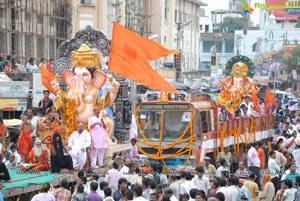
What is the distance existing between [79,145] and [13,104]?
6363 millimetres

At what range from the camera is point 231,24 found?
11156 centimetres

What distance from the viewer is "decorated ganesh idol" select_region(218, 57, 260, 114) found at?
26.8 metres

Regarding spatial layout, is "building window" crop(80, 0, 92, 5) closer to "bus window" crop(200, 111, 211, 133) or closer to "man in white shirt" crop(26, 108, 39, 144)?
"bus window" crop(200, 111, 211, 133)

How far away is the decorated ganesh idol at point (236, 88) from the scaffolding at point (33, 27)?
430 inches

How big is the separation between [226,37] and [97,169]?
278 ft

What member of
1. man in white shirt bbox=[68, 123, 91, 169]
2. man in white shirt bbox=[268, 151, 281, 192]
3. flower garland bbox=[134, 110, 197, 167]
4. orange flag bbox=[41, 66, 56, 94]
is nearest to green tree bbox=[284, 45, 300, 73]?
flower garland bbox=[134, 110, 197, 167]

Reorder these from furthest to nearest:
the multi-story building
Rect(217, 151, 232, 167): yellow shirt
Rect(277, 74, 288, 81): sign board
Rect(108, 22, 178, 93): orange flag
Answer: Rect(277, 74, 288, 81): sign board, the multi-story building, Rect(217, 151, 232, 167): yellow shirt, Rect(108, 22, 178, 93): orange flag

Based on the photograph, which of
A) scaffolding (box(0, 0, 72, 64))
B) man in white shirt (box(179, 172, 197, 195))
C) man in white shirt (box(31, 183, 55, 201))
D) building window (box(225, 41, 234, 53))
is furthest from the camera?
building window (box(225, 41, 234, 53))

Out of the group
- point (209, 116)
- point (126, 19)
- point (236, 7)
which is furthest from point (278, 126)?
point (236, 7)

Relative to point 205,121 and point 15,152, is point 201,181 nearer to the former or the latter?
point 15,152

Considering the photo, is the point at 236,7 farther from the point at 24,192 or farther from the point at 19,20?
the point at 24,192

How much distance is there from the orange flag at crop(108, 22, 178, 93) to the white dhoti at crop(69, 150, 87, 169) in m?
1.95

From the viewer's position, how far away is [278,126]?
2803cm

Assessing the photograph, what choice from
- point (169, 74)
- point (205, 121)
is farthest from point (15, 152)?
point (169, 74)
